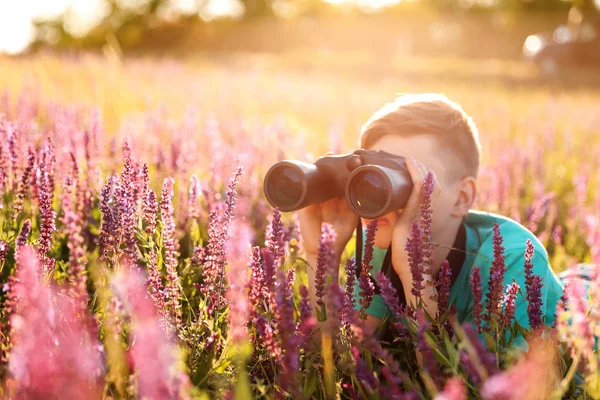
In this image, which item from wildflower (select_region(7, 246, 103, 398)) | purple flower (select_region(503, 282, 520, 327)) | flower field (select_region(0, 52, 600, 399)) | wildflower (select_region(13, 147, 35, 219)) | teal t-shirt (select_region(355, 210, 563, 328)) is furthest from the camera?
teal t-shirt (select_region(355, 210, 563, 328))

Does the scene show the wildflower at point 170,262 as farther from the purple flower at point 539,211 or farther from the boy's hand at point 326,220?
the purple flower at point 539,211

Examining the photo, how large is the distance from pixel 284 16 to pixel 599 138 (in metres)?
44.4

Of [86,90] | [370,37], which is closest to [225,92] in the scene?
[86,90]

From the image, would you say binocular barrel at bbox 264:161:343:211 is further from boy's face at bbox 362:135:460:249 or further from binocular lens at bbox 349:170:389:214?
boy's face at bbox 362:135:460:249

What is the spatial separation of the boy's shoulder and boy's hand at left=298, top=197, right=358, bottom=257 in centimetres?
58

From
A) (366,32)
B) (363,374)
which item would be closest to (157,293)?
(363,374)

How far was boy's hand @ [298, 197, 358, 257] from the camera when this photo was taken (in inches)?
101

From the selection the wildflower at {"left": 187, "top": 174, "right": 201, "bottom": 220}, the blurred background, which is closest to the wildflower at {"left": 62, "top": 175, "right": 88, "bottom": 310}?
the wildflower at {"left": 187, "top": 174, "right": 201, "bottom": 220}

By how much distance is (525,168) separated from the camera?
17.2ft

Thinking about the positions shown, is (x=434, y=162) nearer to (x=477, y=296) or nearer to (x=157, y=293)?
(x=477, y=296)

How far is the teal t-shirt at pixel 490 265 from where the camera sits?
2.50m

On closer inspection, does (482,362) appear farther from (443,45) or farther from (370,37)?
(443,45)

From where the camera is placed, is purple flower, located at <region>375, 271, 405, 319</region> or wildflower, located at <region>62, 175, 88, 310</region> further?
purple flower, located at <region>375, 271, 405, 319</region>

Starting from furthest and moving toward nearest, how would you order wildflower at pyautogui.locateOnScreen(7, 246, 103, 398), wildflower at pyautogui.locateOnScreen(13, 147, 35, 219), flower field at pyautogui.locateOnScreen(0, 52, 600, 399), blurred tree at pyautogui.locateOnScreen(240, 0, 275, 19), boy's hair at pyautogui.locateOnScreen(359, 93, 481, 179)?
1. blurred tree at pyautogui.locateOnScreen(240, 0, 275, 19)
2. boy's hair at pyautogui.locateOnScreen(359, 93, 481, 179)
3. wildflower at pyautogui.locateOnScreen(13, 147, 35, 219)
4. flower field at pyautogui.locateOnScreen(0, 52, 600, 399)
5. wildflower at pyautogui.locateOnScreen(7, 246, 103, 398)
